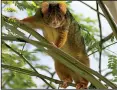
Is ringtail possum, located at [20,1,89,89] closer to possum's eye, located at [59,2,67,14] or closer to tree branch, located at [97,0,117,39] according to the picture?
possum's eye, located at [59,2,67,14]

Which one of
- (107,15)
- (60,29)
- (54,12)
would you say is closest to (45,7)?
(54,12)

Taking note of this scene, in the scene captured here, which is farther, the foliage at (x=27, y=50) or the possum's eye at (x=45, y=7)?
the possum's eye at (x=45, y=7)

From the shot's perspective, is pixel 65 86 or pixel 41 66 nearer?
pixel 65 86

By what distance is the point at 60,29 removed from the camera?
293cm

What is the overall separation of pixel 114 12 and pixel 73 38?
160 centimetres

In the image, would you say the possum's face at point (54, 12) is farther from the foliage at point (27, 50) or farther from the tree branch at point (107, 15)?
the tree branch at point (107, 15)

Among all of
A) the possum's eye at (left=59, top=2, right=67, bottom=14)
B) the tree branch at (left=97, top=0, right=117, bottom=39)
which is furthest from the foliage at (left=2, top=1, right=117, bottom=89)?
the tree branch at (left=97, top=0, right=117, bottom=39)

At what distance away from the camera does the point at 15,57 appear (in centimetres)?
344

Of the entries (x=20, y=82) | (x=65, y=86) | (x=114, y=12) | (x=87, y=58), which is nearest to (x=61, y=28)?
(x=87, y=58)

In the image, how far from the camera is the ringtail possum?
9.16ft

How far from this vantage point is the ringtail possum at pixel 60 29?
9.16ft

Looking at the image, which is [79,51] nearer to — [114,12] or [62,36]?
[62,36]

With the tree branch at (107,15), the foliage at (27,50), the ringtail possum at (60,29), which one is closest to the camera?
the tree branch at (107,15)

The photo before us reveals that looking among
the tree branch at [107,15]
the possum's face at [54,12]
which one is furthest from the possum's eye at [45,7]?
the tree branch at [107,15]
